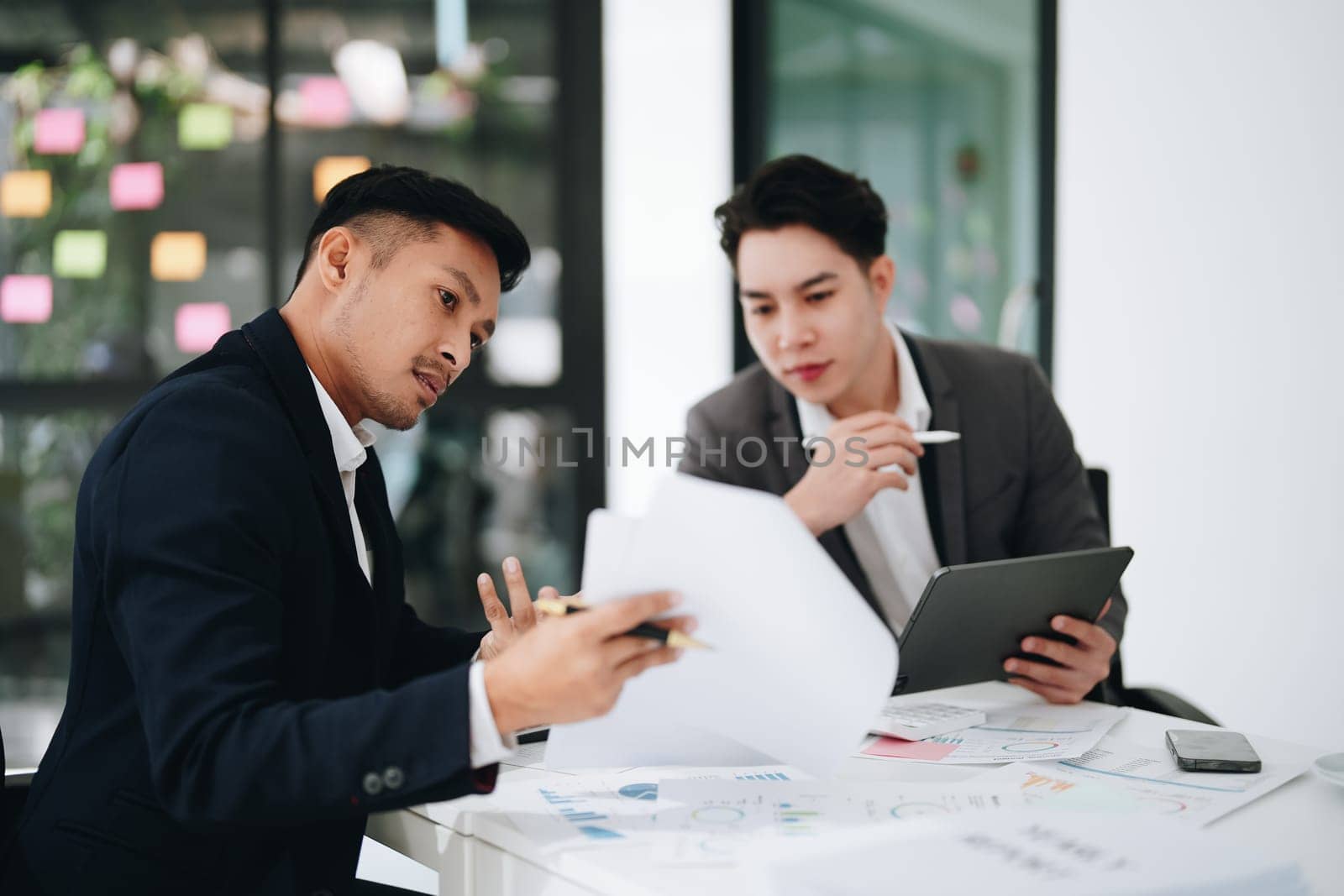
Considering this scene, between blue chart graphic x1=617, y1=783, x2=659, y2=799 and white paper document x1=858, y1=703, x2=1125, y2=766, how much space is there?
0.83 ft

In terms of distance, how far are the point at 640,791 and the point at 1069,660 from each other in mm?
623

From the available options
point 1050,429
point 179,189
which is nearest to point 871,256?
point 1050,429

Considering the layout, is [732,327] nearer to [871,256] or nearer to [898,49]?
[898,49]

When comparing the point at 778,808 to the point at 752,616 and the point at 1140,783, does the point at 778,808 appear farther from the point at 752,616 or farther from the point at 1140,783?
the point at 1140,783

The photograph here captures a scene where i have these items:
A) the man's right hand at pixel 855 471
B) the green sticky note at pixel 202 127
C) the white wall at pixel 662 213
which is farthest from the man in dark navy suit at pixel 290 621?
the green sticky note at pixel 202 127

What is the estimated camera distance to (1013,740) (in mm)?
1310

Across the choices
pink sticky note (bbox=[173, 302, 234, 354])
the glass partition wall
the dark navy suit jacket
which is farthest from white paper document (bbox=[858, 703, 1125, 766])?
pink sticky note (bbox=[173, 302, 234, 354])

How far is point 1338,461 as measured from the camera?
8.09 ft

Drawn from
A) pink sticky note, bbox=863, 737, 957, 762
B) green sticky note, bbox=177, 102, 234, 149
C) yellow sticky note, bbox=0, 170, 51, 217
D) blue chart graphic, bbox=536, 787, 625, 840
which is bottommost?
blue chart graphic, bbox=536, 787, 625, 840

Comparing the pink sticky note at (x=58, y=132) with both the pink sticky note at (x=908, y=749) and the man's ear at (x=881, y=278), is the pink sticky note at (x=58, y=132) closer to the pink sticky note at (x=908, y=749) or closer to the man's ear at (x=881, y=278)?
the man's ear at (x=881, y=278)

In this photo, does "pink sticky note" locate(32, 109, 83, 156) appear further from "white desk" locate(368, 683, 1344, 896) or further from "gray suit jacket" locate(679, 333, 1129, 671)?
"white desk" locate(368, 683, 1344, 896)

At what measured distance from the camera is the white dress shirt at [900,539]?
76.3 inches

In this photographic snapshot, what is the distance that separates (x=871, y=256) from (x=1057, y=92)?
1.21 m

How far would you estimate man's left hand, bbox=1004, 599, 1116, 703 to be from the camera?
4.75ft
